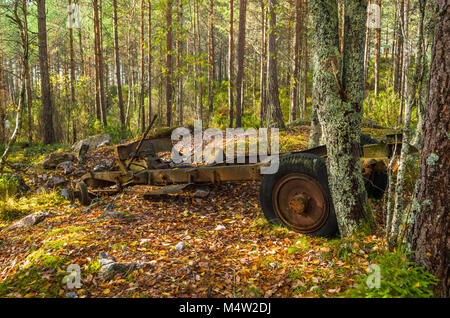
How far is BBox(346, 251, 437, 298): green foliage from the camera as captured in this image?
2318 millimetres

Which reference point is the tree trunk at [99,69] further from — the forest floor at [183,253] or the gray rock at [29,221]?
the forest floor at [183,253]

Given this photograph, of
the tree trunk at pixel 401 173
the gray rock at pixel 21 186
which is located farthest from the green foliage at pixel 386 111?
the gray rock at pixel 21 186

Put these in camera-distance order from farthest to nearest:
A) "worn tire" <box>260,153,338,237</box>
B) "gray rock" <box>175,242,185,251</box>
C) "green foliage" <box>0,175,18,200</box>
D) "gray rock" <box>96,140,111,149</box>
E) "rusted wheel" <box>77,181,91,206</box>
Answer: "gray rock" <box>96,140,111,149</box> < "green foliage" <box>0,175,18,200</box> < "rusted wheel" <box>77,181,91,206</box> < "gray rock" <box>175,242,185,251</box> < "worn tire" <box>260,153,338,237</box>

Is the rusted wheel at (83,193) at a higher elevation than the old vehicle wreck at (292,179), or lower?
lower

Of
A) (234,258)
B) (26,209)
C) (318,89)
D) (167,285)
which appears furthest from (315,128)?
(26,209)

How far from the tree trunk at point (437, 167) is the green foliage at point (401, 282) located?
88 mm

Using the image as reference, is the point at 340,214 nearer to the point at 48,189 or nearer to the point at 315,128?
the point at 315,128

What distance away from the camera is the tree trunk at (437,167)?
2299mm

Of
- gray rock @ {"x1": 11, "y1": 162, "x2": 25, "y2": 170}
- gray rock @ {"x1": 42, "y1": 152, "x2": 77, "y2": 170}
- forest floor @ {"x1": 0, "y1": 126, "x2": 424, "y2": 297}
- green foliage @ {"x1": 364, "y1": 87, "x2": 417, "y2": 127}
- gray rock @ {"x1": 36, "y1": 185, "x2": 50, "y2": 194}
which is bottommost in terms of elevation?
forest floor @ {"x1": 0, "y1": 126, "x2": 424, "y2": 297}

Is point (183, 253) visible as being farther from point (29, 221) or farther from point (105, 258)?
point (29, 221)

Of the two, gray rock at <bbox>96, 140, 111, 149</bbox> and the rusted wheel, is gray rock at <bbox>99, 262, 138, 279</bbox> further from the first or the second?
gray rock at <bbox>96, 140, 111, 149</bbox>

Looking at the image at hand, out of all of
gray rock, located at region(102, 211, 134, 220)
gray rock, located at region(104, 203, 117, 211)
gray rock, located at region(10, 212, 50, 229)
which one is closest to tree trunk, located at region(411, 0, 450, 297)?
gray rock, located at region(102, 211, 134, 220)

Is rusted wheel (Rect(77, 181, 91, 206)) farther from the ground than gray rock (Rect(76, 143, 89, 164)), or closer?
closer

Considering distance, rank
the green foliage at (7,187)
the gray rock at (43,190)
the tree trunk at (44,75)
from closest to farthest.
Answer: the green foliage at (7,187) → the gray rock at (43,190) → the tree trunk at (44,75)
